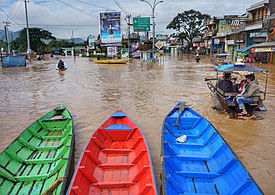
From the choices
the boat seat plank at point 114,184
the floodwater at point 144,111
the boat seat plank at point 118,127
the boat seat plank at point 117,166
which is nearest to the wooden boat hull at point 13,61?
the floodwater at point 144,111

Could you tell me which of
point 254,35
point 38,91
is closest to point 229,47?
point 254,35

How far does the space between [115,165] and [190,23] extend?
2648 inches

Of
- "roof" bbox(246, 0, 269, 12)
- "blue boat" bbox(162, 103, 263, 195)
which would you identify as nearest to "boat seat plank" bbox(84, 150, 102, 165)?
"blue boat" bbox(162, 103, 263, 195)

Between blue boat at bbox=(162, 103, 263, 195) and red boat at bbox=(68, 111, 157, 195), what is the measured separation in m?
0.42

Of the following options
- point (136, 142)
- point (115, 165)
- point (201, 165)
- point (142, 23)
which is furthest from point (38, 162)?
point (142, 23)

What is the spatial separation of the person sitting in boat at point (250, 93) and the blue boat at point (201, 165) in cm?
269

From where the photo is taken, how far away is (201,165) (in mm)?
5055

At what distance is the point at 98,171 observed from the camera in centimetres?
483

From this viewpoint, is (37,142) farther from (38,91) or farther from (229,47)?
(229,47)

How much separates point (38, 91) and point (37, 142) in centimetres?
979

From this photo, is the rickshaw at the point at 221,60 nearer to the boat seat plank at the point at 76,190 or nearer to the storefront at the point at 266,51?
the storefront at the point at 266,51

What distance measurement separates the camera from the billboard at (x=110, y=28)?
3809 cm

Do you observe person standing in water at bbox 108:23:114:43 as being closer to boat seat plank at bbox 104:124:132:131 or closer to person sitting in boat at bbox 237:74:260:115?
person sitting in boat at bbox 237:74:260:115

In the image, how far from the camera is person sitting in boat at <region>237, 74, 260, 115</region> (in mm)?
8648
